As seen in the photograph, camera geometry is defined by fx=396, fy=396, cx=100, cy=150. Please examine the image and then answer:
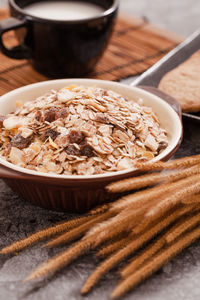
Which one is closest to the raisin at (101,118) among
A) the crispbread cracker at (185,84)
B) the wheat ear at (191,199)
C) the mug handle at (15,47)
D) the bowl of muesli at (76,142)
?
the bowl of muesli at (76,142)

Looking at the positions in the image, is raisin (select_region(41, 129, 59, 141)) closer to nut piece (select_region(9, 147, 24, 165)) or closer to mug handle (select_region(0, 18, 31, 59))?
nut piece (select_region(9, 147, 24, 165))

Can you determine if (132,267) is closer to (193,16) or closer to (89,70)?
(89,70)

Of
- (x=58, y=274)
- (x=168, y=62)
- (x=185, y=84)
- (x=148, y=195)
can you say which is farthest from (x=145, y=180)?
(x=168, y=62)

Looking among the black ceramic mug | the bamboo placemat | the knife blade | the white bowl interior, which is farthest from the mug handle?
the knife blade

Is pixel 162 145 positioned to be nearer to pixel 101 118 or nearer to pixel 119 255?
pixel 101 118

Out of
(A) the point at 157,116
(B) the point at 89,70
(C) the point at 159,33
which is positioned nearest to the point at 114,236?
(A) the point at 157,116

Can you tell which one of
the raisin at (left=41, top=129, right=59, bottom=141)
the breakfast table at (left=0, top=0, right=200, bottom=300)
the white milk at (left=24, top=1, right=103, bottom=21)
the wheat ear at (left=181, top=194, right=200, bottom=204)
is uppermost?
the white milk at (left=24, top=1, right=103, bottom=21)
